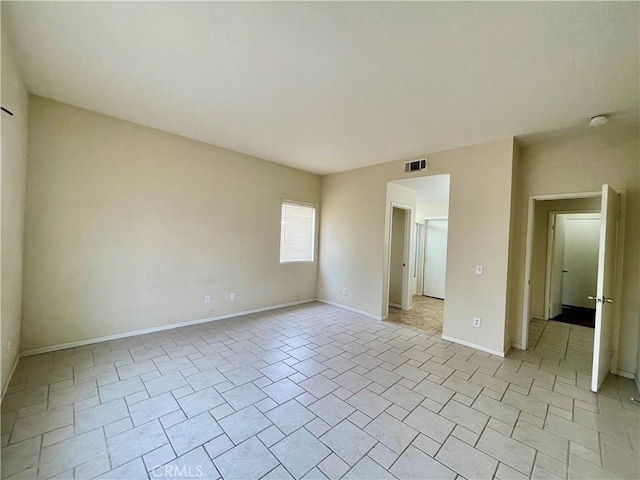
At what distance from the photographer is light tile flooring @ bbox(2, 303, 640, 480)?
Result: 1.58 metres

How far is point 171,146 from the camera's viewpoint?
365 centimetres

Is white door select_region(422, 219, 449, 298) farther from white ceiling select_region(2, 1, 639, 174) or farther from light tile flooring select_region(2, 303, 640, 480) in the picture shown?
white ceiling select_region(2, 1, 639, 174)

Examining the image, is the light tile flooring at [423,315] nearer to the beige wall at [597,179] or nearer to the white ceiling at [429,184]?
the beige wall at [597,179]

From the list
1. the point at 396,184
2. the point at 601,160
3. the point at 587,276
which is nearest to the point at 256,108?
the point at 396,184

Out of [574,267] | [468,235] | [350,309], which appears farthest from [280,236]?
[574,267]

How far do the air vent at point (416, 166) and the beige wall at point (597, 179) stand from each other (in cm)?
125

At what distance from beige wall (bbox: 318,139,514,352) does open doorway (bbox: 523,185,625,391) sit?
1.89 feet

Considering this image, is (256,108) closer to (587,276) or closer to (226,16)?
(226,16)

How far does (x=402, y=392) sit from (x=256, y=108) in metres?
3.23

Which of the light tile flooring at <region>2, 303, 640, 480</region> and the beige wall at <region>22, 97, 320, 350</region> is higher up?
the beige wall at <region>22, 97, 320, 350</region>

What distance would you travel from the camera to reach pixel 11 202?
2.18 m

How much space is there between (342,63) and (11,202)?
3.03 metres

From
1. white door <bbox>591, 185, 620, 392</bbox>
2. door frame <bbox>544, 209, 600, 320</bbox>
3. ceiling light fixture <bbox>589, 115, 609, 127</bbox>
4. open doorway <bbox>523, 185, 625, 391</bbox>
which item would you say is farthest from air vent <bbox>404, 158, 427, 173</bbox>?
door frame <bbox>544, 209, 600, 320</bbox>

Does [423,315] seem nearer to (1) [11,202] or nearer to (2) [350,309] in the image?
(2) [350,309]
